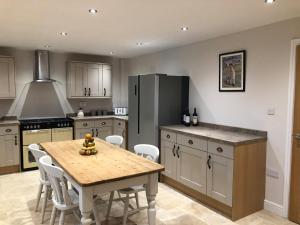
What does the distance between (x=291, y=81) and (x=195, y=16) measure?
1370 mm

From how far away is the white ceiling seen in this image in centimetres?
241

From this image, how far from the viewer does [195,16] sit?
2.77 m

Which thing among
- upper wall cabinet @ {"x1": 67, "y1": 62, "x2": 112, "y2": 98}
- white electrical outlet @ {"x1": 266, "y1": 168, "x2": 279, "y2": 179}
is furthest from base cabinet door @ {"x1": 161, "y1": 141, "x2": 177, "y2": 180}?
upper wall cabinet @ {"x1": 67, "y1": 62, "x2": 112, "y2": 98}

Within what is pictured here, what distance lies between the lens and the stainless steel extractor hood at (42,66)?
5.07 m

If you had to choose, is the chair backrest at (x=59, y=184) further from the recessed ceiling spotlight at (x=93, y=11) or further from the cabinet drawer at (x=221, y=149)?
the cabinet drawer at (x=221, y=149)

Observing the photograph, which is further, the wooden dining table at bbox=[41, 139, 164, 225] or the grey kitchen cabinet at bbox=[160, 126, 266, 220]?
the grey kitchen cabinet at bbox=[160, 126, 266, 220]

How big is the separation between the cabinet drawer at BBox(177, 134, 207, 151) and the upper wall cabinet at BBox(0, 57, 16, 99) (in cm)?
342

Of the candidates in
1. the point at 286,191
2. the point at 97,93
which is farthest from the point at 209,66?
the point at 97,93

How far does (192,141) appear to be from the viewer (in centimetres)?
345

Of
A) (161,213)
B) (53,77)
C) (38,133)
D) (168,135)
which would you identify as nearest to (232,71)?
(168,135)

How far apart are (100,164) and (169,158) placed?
70.2 inches

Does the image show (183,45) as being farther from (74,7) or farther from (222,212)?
(222,212)

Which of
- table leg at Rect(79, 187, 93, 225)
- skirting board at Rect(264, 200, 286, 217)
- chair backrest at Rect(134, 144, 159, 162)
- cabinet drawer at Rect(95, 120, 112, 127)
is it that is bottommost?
skirting board at Rect(264, 200, 286, 217)

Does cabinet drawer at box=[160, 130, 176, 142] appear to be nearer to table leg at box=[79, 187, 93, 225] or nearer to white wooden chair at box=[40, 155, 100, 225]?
white wooden chair at box=[40, 155, 100, 225]
